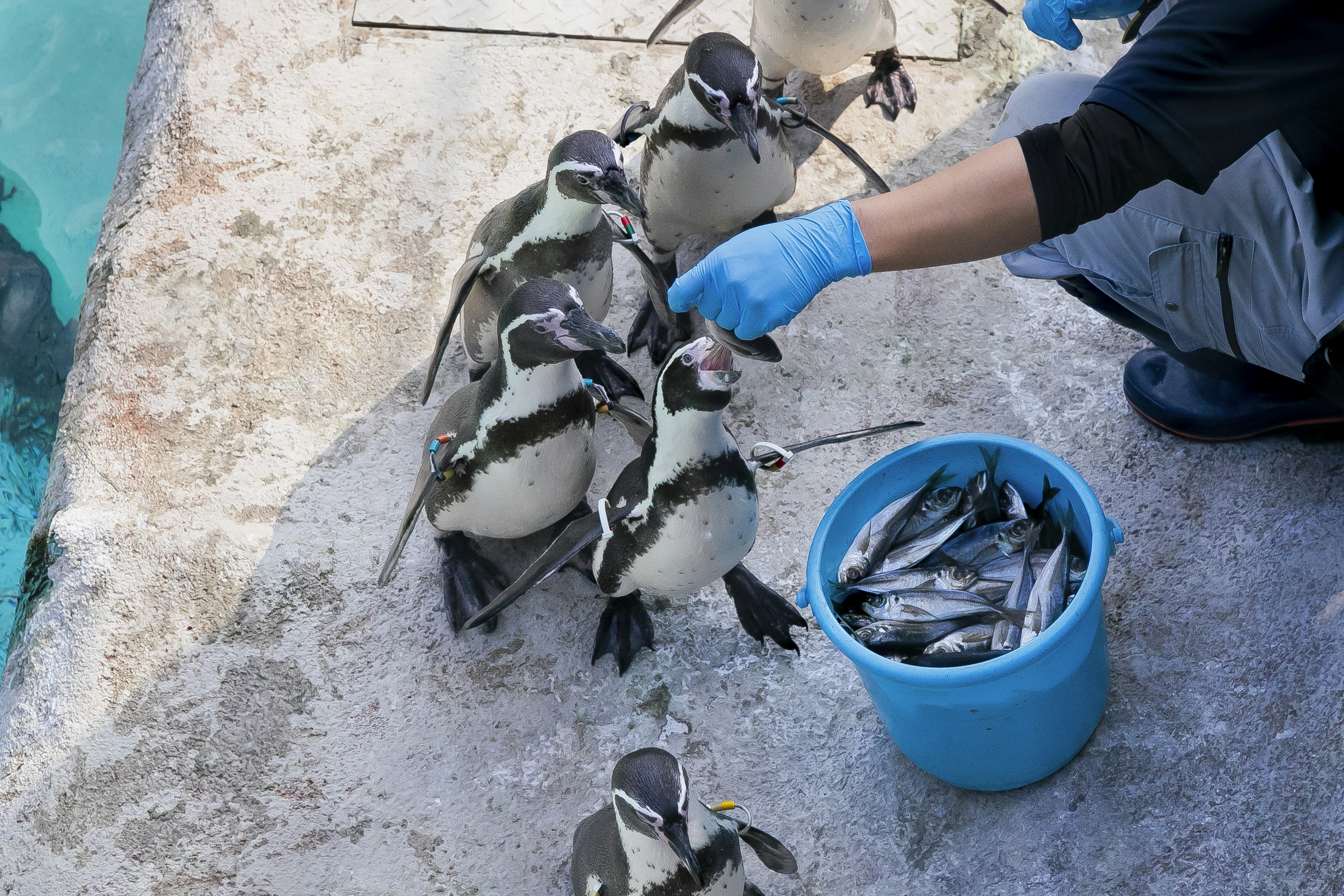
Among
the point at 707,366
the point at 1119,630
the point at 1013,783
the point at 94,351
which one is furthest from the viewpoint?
the point at 94,351

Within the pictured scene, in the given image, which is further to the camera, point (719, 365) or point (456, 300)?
point (456, 300)

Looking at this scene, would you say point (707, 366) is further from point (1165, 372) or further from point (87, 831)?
point (87, 831)

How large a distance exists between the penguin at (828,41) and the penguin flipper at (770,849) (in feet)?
5.73

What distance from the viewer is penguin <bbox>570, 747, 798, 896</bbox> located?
156 centimetres

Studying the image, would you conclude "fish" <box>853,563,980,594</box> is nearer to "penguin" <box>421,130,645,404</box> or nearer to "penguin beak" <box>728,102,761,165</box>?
"penguin" <box>421,130,645,404</box>

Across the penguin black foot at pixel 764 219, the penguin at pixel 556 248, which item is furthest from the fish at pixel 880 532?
the penguin black foot at pixel 764 219

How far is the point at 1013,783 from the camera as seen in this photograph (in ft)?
6.20

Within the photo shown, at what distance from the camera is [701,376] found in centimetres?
172

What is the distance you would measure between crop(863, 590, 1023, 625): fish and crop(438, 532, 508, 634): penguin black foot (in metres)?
0.80

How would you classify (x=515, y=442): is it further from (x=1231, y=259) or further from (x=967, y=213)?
(x=1231, y=259)

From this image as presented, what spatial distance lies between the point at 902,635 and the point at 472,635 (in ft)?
2.97

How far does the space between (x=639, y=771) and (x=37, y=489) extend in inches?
114

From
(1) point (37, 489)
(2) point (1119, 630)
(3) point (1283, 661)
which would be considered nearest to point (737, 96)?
(2) point (1119, 630)

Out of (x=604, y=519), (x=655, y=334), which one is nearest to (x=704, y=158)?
(x=655, y=334)
